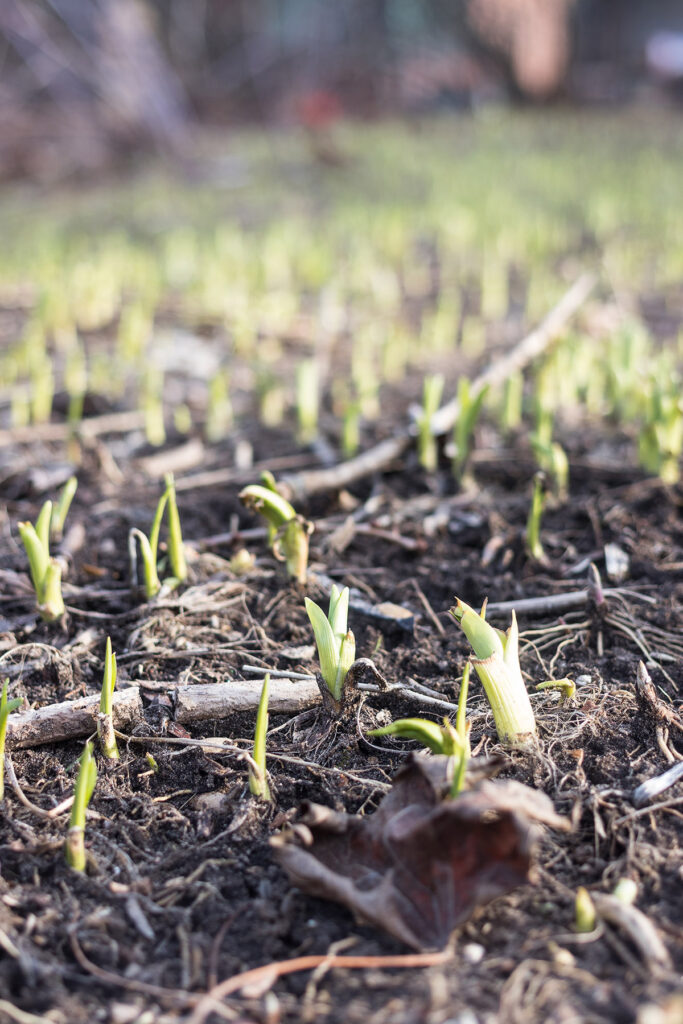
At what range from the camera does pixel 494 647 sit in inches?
56.5

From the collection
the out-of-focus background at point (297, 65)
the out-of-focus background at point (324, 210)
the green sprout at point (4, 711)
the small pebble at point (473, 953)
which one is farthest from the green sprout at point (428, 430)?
the out-of-focus background at point (297, 65)

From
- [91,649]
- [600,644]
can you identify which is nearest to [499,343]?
[600,644]

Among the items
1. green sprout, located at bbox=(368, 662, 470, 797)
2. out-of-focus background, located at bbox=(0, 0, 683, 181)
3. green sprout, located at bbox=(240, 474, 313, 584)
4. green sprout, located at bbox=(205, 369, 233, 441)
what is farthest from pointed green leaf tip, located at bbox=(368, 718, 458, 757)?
out-of-focus background, located at bbox=(0, 0, 683, 181)

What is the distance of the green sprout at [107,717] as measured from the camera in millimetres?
1449

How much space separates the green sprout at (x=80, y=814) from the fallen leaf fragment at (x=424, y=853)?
29 cm

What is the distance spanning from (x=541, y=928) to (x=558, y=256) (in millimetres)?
4699

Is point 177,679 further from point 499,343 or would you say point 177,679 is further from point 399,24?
point 399,24

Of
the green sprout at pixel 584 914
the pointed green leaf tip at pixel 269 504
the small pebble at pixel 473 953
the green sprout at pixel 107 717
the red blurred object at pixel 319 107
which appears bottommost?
the small pebble at pixel 473 953

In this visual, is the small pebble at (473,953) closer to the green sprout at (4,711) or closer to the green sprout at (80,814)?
the green sprout at (80,814)

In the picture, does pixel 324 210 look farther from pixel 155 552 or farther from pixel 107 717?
pixel 107 717

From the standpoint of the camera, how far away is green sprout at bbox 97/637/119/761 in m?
1.45

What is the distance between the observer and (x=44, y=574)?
71.2 inches

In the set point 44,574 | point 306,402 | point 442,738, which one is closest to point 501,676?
point 442,738

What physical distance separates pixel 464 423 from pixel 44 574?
1.16 m
